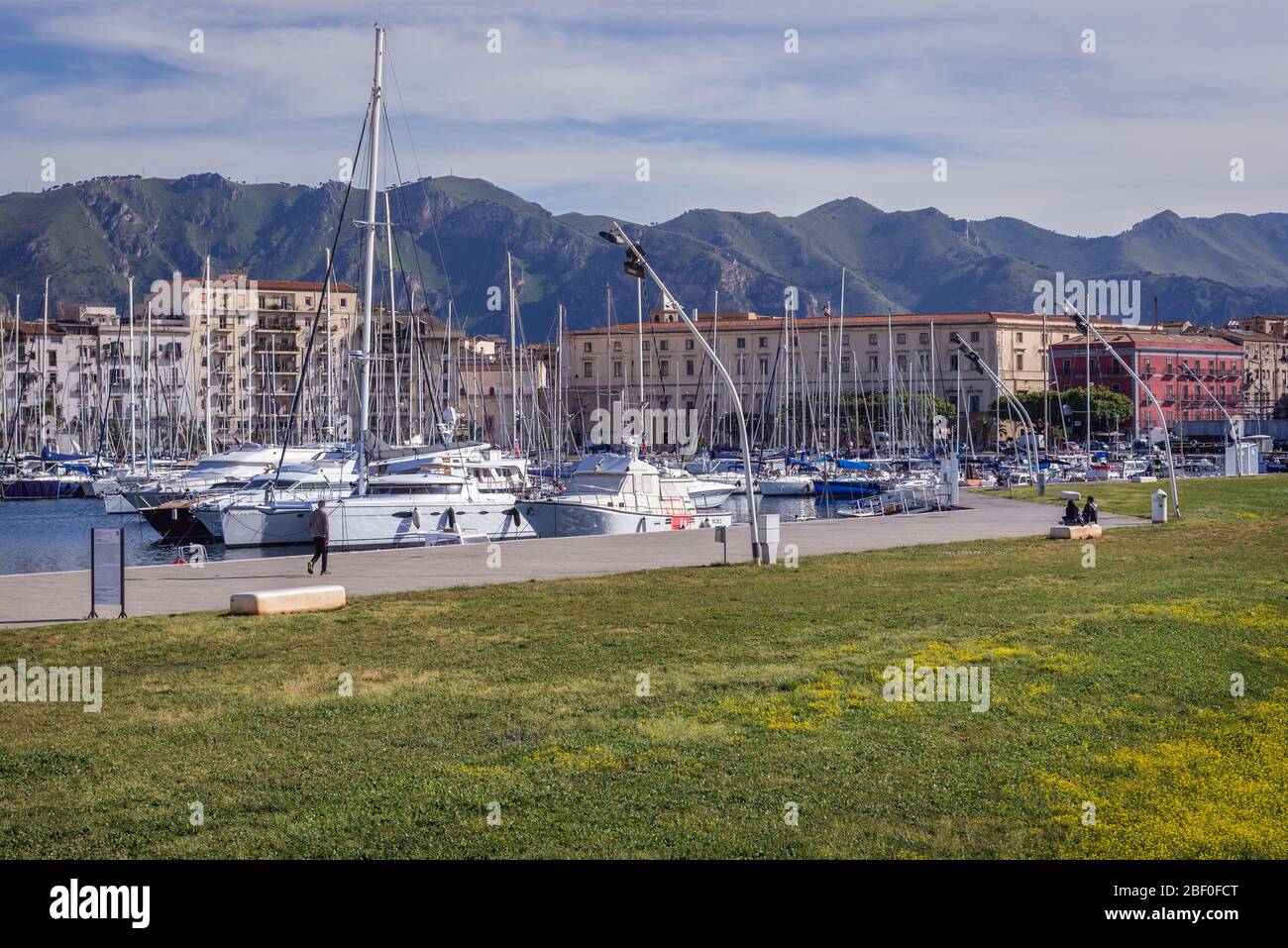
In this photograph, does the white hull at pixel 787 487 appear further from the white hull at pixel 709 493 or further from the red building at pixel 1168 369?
the red building at pixel 1168 369

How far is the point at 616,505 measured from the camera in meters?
52.2

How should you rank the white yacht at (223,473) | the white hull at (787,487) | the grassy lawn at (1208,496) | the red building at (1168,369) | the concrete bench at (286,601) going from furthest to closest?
the red building at (1168,369)
the white hull at (787,487)
the white yacht at (223,473)
the grassy lawn at (1208,496)
the concrete bench at (286,601)

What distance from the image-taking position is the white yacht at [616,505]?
168 feet

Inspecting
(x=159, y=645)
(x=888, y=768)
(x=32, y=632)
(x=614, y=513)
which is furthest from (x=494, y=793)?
(x=614, y=513)

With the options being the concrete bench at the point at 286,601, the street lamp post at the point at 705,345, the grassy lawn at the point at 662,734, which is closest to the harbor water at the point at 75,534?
the street lamp post at the point at 705,345

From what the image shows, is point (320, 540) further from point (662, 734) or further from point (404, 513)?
point (404, 513)

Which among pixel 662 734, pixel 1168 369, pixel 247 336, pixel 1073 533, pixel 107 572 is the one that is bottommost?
pixel 662 734

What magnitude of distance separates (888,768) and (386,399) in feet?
360

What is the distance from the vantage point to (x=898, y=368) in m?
159

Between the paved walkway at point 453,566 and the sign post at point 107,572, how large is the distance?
39 cm

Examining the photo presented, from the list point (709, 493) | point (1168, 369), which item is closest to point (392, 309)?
point (709, 493)

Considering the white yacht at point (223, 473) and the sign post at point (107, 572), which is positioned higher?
the white yacht at point (223, 473)

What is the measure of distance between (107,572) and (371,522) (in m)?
28.1
